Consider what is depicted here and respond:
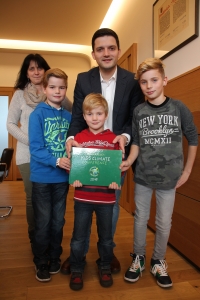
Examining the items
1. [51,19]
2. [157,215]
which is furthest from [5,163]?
[51,19]

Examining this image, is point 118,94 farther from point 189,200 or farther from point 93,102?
point 189,200

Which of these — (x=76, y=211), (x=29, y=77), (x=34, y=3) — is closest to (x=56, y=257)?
(x=76, y=211)

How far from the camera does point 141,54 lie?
2.92 m

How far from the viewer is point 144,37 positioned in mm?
2816

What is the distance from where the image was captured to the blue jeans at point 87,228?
149cm

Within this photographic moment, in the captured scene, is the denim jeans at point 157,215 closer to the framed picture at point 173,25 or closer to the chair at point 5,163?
the framed picture at point 173,25

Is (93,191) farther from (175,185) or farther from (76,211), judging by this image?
(175,185)

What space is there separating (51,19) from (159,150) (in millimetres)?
3634

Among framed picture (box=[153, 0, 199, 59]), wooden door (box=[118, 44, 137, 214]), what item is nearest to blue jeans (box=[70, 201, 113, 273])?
framed picture (box=[153, 0, 199, 59])

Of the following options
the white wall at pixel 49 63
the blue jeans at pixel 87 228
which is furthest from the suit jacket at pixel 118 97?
the white wall at pixel 49 63

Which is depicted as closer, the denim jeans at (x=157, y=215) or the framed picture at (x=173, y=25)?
the denim jeans at (x=157, y=215)

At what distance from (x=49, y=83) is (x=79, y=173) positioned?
24.2 inches

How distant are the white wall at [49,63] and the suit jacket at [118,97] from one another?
4301mm

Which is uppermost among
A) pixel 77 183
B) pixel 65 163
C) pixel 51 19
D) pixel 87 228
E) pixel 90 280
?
pixel 51 19
